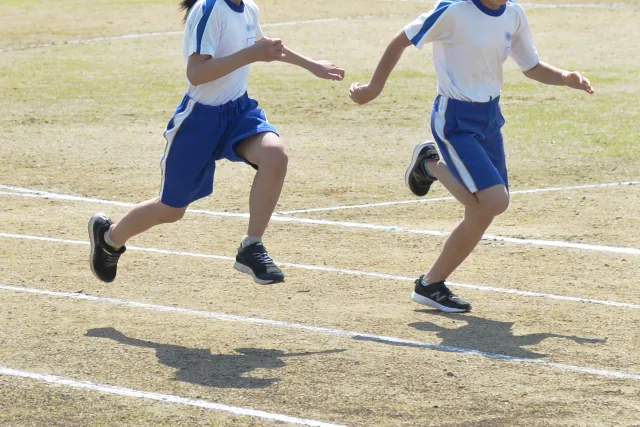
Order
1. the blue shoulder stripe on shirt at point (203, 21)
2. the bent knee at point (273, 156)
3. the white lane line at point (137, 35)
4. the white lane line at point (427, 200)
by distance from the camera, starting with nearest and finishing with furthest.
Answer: the blue shoulder stripe on shirt at point (203, 21) → the bent knee at point (273, 156) → the white lane line at point (427, 200) → the white lane line at point (137, 35)

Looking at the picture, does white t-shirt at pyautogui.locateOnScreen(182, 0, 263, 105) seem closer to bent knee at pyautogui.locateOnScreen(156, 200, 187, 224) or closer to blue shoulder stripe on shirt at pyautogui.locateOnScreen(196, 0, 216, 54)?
blue shoulder stripe on shirt at pyautogui.locateOnScreen(196, 0, 216, 54)

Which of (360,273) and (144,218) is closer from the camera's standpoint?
(144,218)

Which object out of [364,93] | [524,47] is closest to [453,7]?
[524,47]

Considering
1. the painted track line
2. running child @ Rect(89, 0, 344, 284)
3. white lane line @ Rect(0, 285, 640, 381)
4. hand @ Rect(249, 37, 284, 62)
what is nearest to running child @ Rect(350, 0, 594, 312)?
running child @ Rect(89, 0, 344, 284)

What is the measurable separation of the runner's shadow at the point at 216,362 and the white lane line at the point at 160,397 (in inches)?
11.8

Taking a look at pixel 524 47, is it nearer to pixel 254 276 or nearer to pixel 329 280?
pixel 329 280

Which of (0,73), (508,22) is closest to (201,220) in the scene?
(508,22)

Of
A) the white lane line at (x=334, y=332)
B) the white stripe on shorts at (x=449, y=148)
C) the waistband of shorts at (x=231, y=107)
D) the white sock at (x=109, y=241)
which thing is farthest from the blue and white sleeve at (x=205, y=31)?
the white lane line at (x=334, y=332)

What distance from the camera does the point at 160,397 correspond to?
630 centimetres

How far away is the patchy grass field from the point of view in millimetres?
6328

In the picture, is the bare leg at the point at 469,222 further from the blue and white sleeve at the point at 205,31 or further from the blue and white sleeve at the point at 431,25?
the blue and white sleeve at the point at 205,31

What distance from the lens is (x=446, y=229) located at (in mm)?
10312

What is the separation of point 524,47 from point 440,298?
1.76 m

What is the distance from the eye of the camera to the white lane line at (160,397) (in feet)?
19.6
